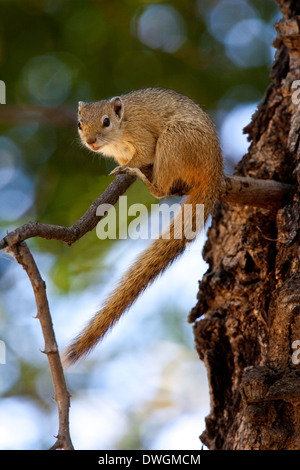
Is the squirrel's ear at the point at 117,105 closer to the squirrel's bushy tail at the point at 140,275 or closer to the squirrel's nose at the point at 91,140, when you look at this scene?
the squirrel's nose at the point at 91,140

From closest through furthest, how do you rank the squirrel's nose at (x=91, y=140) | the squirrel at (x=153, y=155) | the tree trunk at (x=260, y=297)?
1. the tree trunk at (x=260, y=297)
2. the squirrel at (x=153, y=155)
3. the squirrel's nose at (x=91, y=140)

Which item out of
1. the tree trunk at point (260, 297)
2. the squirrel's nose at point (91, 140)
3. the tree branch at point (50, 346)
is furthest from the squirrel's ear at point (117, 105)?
the tree branch at point (50, 346)

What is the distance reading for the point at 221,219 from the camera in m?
2.66

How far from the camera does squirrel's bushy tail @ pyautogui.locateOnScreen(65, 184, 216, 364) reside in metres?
1.92

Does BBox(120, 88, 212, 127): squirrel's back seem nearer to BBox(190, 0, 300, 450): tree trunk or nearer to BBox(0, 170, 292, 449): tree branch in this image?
BBox(190, 0, 300, 450): tree trunk

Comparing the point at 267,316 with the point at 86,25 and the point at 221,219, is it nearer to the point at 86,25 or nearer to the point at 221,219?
the point at 221,219

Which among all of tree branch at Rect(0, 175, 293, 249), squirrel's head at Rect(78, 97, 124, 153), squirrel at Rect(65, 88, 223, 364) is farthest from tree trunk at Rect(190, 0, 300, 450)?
squirrel's head at Rect(78, 97, 124, 153)

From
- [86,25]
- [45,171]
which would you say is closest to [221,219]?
[45,171]

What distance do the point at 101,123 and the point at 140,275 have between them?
945 millimetres

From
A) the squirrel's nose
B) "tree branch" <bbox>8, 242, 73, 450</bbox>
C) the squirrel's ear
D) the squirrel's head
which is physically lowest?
"tree branch" <bbox>8, 242, 73, 450</bbox>

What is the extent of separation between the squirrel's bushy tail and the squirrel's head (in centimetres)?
59

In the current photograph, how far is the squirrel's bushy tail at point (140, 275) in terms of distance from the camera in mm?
1924

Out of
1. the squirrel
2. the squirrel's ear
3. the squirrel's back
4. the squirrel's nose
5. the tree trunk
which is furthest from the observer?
the squirrel's ear

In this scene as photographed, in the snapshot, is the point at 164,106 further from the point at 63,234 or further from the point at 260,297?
the point at 63,234
